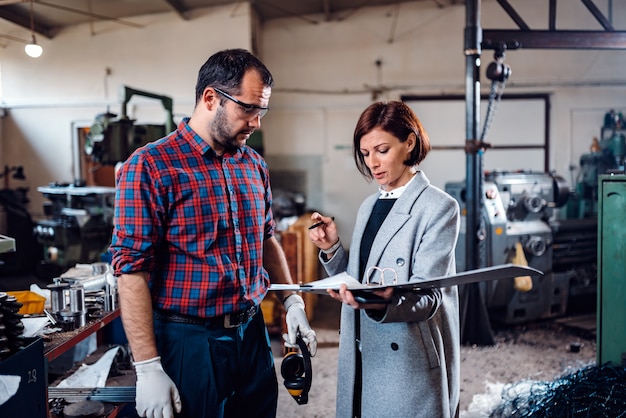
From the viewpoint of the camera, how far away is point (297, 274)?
174 inches

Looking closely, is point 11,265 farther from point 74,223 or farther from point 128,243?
point 128,243

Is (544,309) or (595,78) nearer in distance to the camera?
(544,309)

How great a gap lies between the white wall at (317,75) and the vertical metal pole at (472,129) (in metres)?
2.82

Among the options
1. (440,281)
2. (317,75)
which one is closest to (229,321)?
(440,281)

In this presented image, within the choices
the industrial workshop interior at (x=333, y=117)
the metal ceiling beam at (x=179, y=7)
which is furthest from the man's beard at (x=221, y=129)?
the metal ceiling beam at (x=179, y=7)

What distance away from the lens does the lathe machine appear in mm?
4441

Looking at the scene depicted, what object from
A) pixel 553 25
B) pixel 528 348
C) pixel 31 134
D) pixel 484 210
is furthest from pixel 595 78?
pixel 31 134

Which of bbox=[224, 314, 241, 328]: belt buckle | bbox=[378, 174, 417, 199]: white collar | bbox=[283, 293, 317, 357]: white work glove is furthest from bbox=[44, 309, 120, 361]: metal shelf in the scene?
bbox=[378, 174, 417, 199]: white collar

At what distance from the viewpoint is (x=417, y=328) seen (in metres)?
1.60

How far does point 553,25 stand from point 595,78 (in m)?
3.15

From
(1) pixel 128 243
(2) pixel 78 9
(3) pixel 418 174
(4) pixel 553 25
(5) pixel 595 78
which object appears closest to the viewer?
(1) pixel 128 243

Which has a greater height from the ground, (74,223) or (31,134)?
(31,134)

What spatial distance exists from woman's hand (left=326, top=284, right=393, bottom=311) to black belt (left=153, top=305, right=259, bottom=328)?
358 millimetres

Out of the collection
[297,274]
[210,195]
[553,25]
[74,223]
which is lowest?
[297,274]
